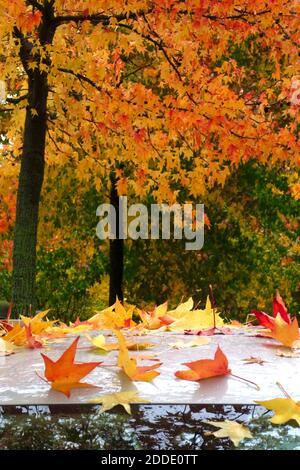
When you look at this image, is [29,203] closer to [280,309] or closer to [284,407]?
[280,309]

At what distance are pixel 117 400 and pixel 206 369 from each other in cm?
26

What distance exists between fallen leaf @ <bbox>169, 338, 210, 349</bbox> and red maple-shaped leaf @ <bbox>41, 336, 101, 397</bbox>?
1.97 feet

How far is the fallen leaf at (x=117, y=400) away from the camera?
1405mm

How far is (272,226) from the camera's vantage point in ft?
32.7

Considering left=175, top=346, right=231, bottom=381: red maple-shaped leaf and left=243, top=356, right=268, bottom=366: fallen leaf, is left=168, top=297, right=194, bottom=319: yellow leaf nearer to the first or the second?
left=243, top=356, right=268, bottom=366: fallen leaf

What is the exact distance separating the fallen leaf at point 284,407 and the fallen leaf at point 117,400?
0.86ft

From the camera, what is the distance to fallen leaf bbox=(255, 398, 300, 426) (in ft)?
4.44

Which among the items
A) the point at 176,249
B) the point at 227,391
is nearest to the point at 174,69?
the point at 176,249

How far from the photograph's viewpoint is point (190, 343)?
211 centimetres

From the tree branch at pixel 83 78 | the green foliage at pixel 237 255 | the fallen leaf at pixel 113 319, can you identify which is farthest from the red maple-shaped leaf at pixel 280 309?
the green foliage at pixel 237 255

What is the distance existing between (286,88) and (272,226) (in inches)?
105

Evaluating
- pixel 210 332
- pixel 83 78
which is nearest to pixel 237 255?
pixel 83 78

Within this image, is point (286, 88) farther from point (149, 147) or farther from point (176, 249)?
point (176, 249)

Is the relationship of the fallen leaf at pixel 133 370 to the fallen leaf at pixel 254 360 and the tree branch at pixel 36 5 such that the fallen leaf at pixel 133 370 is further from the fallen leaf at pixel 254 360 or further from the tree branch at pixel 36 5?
Answer: the tree branch at pixel 36 5
